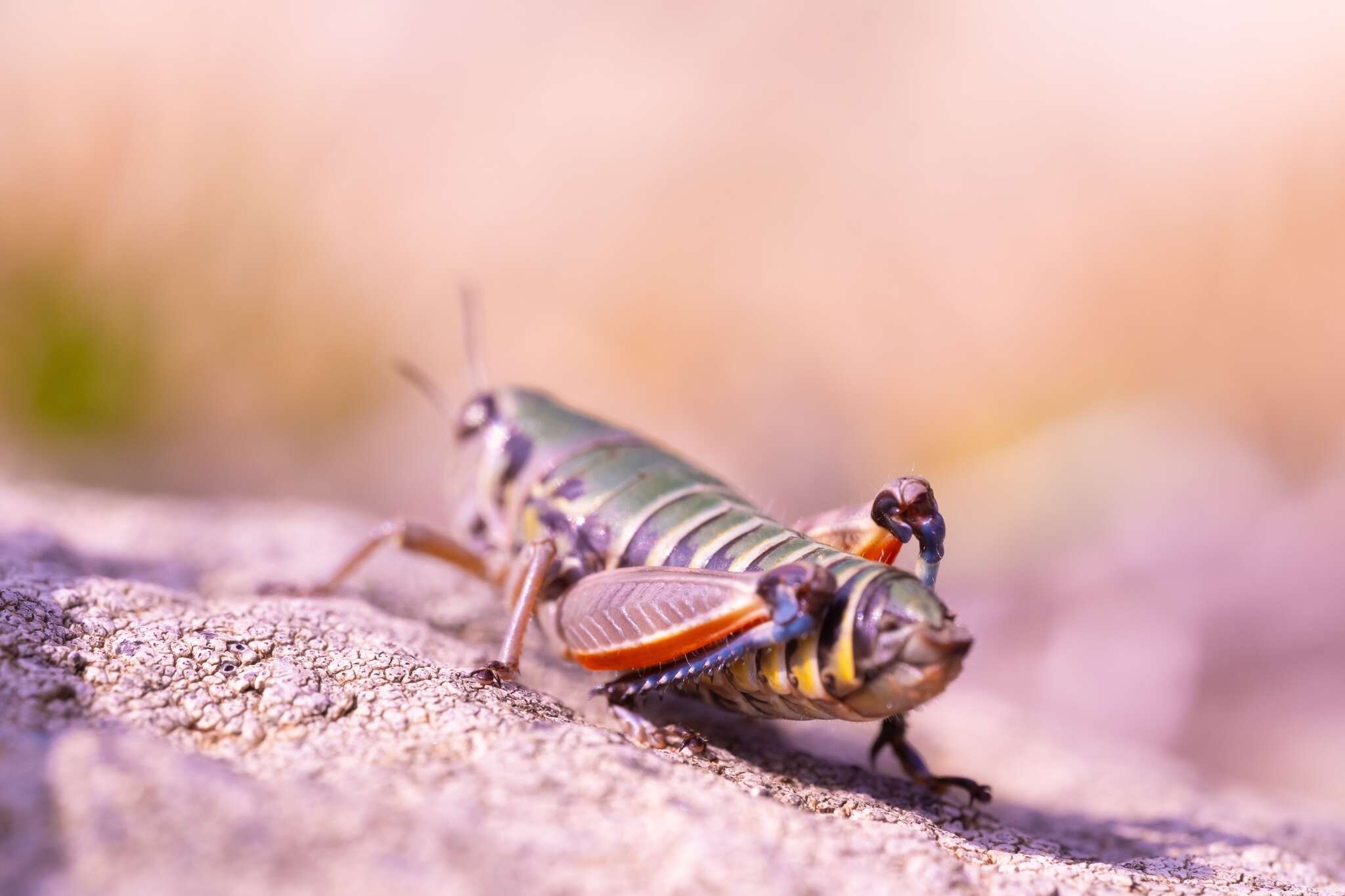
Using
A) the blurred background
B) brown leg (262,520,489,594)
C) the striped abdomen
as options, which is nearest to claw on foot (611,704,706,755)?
the striped abdomen

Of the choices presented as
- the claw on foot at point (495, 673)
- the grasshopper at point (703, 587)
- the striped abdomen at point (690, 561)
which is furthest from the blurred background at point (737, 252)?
the claw on foot at point (495, 673)

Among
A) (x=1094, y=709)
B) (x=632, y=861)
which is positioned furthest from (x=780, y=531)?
(x=1094, y=709)

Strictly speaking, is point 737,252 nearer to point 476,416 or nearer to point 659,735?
point 476,416

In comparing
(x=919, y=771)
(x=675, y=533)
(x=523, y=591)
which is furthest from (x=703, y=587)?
(x=919, y=771)

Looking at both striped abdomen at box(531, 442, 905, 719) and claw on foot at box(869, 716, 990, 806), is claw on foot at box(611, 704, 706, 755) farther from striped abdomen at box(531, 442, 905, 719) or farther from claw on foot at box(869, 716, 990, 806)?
claw on foot at box(869, 716, 990, 806)

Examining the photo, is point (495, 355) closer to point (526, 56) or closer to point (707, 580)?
point (526, 56)

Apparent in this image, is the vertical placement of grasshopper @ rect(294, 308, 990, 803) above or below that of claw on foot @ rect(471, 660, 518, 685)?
above
